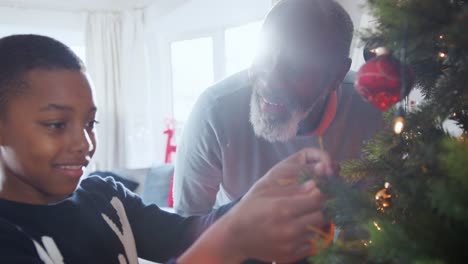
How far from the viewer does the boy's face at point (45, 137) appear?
688 mm

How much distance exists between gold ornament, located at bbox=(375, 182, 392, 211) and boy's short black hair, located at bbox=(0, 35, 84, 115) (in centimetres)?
55

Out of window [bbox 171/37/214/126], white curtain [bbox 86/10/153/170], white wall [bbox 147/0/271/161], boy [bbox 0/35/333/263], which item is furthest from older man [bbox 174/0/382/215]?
white curtain [bbox 86/10/153/170]

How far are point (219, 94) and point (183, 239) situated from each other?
0.43 meters

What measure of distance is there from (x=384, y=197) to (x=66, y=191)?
0.51m

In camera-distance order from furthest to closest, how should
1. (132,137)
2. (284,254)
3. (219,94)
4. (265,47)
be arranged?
(132,137) → (219,94) → (265,47) → (284,254)

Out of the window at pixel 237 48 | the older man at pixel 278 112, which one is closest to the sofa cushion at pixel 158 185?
the window at pixel 237 48

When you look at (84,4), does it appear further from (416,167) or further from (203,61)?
(416,167)

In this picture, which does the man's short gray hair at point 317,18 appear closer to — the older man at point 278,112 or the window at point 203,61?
the older man at point 278,112

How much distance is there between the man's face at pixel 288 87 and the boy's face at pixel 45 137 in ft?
1.34

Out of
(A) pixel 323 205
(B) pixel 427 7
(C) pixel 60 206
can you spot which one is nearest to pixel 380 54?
(B) pixel 427 7

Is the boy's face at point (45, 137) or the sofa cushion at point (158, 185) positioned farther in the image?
the sofa cushion at point (158, 185)

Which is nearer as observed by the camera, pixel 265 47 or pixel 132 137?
pixel 265 47

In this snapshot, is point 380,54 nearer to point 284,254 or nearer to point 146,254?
point 284,254

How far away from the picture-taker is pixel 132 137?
380 centimetres
